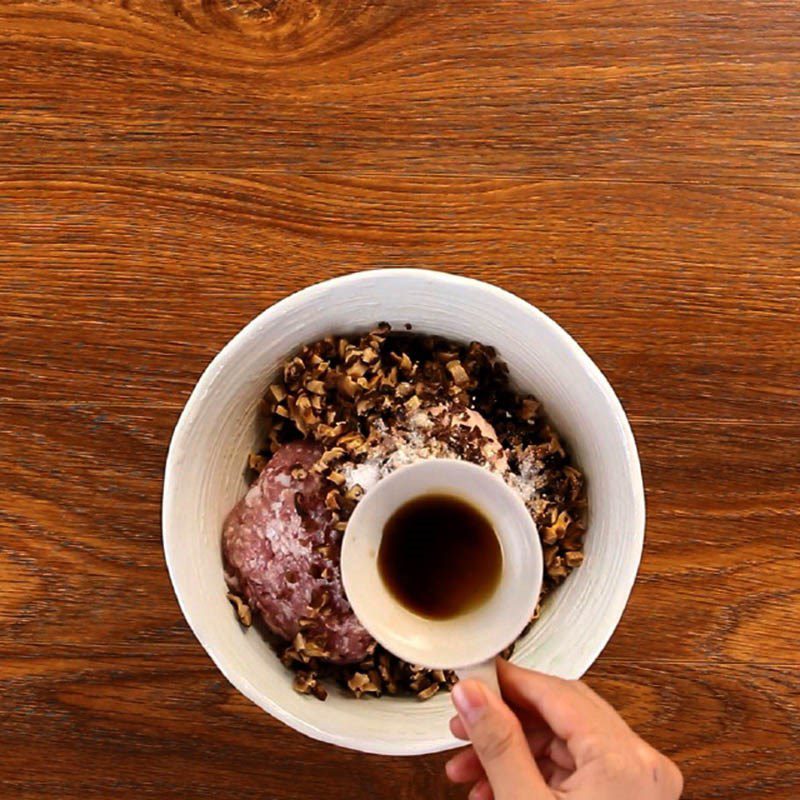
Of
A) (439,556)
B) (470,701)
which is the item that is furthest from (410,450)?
(470,701)

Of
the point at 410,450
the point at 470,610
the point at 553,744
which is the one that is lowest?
the point at 553,744

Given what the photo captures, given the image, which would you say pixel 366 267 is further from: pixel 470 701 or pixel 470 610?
pixel 470 701

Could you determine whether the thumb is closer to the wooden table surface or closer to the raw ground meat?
the raw ground meat

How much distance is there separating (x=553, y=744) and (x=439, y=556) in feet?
0.69

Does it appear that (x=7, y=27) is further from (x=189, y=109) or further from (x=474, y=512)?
(x=474, y=512)

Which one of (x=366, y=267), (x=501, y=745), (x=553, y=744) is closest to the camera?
(x=501, y=745)

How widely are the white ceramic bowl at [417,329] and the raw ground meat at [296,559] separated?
0.10 feet

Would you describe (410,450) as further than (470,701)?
Yes

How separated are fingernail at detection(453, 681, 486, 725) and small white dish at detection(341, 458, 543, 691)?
6 cm

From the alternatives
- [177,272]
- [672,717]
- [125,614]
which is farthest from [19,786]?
[672,717]

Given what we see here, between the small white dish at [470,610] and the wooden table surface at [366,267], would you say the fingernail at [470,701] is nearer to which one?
the small white dish at [470,610]

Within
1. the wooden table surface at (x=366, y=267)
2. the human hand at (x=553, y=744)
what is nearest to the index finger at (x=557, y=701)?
the human hand at (x=553, y=744)

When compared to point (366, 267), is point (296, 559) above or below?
below

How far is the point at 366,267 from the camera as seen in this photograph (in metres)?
1.17
